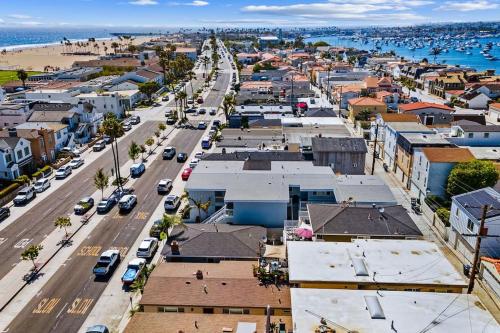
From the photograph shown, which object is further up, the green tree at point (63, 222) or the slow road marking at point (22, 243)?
the green tree at point (63, 222)

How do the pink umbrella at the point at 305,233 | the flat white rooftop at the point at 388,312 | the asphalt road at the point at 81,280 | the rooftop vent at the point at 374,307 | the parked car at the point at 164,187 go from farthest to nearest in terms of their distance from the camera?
1. the parked car at the point at 164,187
2. the pink umbrella at the point at 305,233
3. the asphalt road at the point at 81,280
4. the rooftop vent at the point at 374,307
5. the flat white rooftop at the point at 388,312

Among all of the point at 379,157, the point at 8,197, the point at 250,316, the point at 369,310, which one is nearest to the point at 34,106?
the point at 8,197

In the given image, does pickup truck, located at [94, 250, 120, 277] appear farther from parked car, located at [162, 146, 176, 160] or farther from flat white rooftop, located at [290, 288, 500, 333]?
parked car, located at [162, 146, 176, 160]

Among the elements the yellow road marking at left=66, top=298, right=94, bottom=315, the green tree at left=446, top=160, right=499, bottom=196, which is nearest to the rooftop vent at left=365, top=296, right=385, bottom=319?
the yellow road marking at left=66, top=298, right=94, bottom=315

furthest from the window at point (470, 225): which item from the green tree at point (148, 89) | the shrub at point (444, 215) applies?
the green tree at point (148, 89)

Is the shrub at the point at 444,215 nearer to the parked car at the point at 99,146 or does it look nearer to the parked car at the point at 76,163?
the parked car at the point at 76,163

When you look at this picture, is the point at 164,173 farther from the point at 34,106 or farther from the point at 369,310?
the point at 369,310

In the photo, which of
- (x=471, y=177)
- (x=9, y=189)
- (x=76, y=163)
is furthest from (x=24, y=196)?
(x=471, y=177)
